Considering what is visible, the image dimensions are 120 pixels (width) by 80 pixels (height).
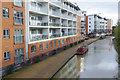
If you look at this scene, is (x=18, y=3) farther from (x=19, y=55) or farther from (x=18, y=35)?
(x=19, y=55)

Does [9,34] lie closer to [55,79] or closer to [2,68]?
[2,68]

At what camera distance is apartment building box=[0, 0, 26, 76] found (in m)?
13.7

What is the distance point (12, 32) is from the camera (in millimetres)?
14906

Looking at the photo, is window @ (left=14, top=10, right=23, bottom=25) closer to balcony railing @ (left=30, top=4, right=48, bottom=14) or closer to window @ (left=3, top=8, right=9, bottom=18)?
window @ (left=3, top=8, right=9, bottom=18)

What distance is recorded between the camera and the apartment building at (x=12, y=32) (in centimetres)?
1370

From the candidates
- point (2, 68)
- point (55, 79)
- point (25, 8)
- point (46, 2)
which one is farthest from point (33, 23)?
point (55, 79)

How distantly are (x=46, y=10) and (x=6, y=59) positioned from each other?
11.5 meters

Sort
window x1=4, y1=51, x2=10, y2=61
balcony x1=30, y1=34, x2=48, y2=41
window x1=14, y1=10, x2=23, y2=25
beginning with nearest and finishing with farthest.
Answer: window x1=4, y1=51, x2=10, y2=61
window x1=14, y1=10, x2=23, y2=25
balcony x1=30, y1=34, x2=48, y2=41

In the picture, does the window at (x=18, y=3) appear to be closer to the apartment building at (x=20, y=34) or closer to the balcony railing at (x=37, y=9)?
the apartment building at (x=20, y=34)

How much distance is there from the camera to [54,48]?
83.6 feet

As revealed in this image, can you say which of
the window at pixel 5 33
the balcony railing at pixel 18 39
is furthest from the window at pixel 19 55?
the window at pixel 5 33

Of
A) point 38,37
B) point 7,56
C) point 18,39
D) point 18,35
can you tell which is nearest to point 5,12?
point 18,35

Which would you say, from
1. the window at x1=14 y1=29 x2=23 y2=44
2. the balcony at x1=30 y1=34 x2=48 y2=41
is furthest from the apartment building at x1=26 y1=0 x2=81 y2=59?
the window at x1=14 y1=29 x2=23 y2=44

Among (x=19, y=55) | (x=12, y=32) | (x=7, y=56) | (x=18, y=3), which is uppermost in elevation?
(x=18, y=3)
